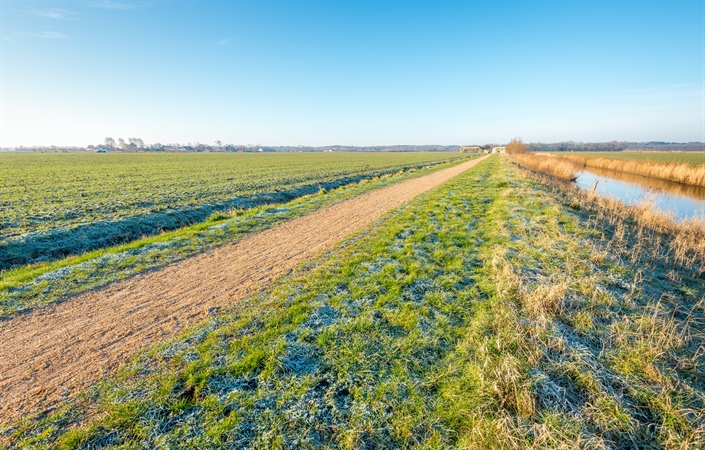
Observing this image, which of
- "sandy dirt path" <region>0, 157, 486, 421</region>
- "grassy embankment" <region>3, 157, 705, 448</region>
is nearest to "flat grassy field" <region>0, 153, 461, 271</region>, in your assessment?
"sandy dirt path" <region>0, 157, 486, 421</region>

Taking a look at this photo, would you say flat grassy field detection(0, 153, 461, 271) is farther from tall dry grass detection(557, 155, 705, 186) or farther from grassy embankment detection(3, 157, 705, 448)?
tall dry grass detection(557, 155, 705, 186)

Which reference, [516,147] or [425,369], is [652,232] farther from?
[516,147]

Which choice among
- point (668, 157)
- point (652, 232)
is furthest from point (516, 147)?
point (652, 232)

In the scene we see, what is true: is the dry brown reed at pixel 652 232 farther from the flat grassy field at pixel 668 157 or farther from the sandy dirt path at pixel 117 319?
the flat grassy field at pixel 668 157

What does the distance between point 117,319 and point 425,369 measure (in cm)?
578

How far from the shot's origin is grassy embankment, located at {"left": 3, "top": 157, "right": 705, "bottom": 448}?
3494 mm

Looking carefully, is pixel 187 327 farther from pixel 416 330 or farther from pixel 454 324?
pixel 454 324

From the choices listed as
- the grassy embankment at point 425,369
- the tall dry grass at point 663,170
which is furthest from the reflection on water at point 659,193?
the grassy embankment at point 425,369

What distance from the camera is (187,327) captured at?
5.43 meters

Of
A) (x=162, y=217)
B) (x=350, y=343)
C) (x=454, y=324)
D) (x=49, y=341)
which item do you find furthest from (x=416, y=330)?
(x=162, y=217)

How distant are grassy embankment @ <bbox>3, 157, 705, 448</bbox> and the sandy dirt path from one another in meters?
0.47

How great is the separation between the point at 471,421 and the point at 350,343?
2078 mm

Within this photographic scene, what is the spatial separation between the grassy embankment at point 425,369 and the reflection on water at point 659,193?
14994 mm

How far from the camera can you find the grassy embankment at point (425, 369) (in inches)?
138
